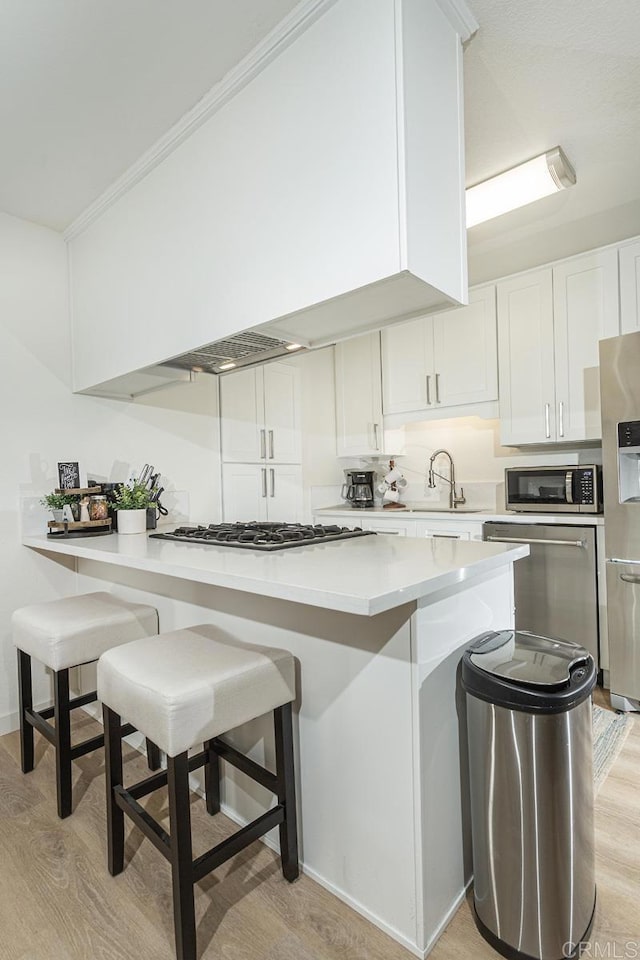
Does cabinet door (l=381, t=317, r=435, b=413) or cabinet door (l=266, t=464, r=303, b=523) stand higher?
cabinet door (l=381, t=317, r=435, b=413)

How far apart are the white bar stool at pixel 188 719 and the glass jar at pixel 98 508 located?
3.60 ft

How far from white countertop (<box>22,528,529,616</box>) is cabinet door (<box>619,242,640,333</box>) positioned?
1863 millimetres

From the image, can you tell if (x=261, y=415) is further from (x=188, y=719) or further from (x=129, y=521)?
(x=188, y=719)

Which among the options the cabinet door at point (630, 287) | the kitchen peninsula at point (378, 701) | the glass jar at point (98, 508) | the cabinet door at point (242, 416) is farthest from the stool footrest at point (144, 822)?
the cabinet door at point (630, 287)

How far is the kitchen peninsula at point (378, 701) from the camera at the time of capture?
118 centimetres

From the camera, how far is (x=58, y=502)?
235 cm

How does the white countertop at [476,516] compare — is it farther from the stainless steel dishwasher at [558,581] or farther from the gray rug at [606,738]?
the gray rug at [606,738]

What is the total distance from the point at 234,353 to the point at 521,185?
141cm

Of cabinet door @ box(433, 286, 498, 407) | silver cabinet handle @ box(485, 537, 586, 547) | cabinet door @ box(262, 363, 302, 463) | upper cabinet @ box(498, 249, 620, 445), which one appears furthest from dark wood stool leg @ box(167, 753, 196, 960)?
cabinet door @ box(433, 286, 498, 407)

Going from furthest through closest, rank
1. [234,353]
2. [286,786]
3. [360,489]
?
[360,489] → [234,353] → [286,786]

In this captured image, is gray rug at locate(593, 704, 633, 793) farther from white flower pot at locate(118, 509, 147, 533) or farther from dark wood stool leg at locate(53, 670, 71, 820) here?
white flower pot at locate(118, 509, 147, 533)

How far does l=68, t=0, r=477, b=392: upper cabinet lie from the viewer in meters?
1.27

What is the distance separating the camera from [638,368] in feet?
7.71

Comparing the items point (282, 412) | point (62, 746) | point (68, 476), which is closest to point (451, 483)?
point (282, 412)
